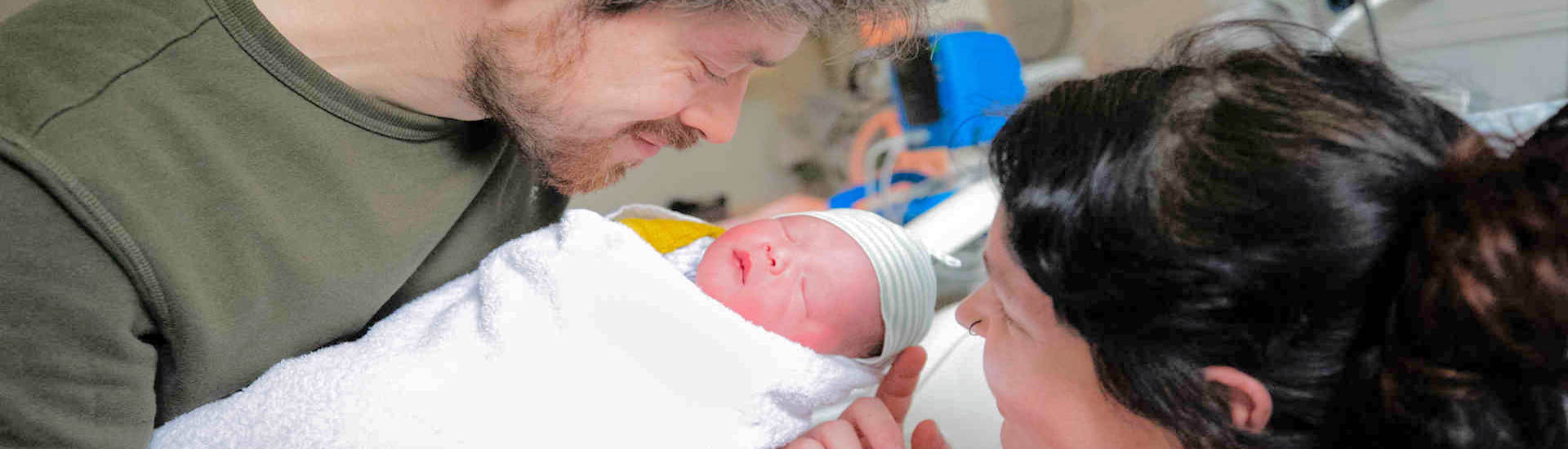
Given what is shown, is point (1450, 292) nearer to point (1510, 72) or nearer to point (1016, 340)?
point (1016, 340)

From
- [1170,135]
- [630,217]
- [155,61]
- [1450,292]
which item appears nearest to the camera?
[1450,292]

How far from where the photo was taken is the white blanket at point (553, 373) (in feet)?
3.13

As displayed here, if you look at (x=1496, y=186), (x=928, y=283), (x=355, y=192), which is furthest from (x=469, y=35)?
(x=1496, y=186)

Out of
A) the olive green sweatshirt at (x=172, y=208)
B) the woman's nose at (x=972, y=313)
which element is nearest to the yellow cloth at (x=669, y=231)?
the olive green sweatshirt at (x=172, y=208)

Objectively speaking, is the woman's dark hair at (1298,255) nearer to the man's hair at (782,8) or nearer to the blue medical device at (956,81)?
the man's hair at (782,8)

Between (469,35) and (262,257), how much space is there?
0.33 meters

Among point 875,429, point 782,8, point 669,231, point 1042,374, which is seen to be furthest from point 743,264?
point 1042,374

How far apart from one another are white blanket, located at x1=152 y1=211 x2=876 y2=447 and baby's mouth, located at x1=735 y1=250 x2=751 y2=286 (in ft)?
0.30

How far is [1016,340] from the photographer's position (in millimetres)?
813

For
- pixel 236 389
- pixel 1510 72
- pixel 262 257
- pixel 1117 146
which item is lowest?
pixel 1510 72

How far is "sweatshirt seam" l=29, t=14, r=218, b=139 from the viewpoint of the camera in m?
0.72

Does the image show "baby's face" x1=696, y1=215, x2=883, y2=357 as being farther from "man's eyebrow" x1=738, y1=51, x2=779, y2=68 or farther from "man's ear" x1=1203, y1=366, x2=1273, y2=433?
"man's ear" x1=1203, y1=366, x2=1273, y2=433

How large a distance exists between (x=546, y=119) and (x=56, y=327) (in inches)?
20.3

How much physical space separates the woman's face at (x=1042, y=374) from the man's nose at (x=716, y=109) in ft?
1.32
